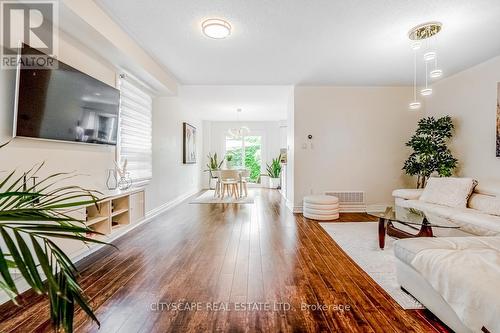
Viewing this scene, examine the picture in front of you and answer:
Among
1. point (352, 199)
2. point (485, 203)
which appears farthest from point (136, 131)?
point (485, 203)

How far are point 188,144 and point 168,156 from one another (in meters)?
1.44

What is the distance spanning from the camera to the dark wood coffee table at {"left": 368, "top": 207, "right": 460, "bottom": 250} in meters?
2.63

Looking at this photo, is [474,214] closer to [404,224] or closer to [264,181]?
[404,224]

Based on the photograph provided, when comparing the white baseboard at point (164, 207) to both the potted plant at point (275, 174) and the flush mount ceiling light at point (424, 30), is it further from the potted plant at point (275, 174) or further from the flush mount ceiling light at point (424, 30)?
the flush mount ceiling light at point (424, 30)

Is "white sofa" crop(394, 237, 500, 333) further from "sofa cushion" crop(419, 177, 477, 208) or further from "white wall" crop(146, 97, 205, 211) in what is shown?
"white wall" crop(146, 97, 205, 211)

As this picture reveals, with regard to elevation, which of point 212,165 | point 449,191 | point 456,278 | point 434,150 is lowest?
point 456,278

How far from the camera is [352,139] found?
16.3ft

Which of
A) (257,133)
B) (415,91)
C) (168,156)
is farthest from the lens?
(257,133)

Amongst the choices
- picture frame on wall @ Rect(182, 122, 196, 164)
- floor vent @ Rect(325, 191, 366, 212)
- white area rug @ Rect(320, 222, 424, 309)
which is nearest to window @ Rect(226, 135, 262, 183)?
picture frame on wall @ Rect(182, 122, 196, 164)

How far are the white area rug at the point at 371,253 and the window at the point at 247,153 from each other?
18.1 ft

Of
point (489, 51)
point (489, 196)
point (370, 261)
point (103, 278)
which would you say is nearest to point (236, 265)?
point (103, 278)

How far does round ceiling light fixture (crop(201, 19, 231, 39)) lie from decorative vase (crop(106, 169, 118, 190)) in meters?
2.16

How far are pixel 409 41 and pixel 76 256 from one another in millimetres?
4622

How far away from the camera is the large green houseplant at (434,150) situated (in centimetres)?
407
